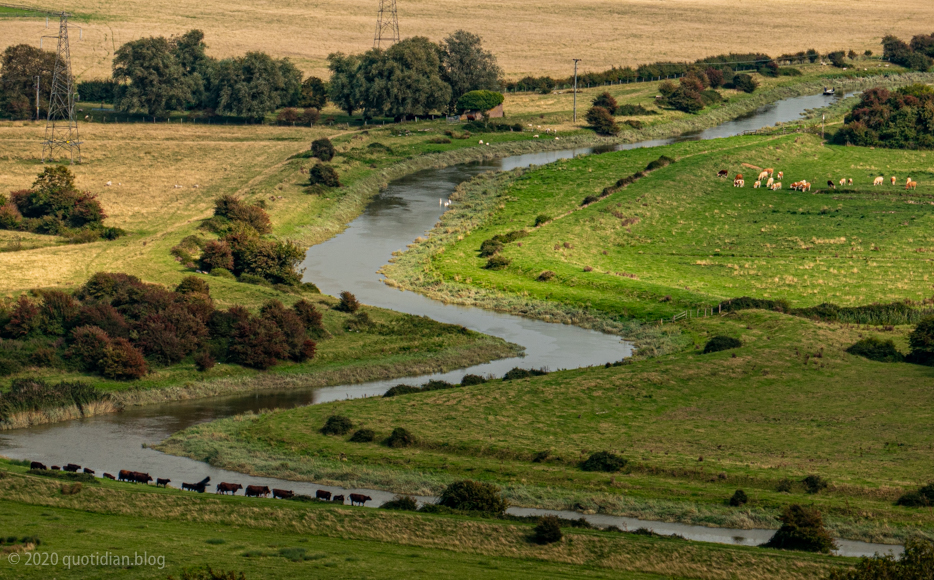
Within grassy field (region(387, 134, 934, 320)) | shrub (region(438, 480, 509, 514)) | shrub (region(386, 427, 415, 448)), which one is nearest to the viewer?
shrub (region(438, 480, 509, 514))

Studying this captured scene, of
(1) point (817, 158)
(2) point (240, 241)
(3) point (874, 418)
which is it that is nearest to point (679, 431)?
(3) point (874, 418)

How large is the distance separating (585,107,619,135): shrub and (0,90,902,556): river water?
35299mm

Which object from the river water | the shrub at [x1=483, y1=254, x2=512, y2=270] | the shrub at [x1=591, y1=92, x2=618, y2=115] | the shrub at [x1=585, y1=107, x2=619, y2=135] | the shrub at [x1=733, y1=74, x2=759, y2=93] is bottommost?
the river water

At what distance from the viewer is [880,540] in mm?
42938

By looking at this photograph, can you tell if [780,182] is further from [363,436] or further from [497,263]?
[363,436]

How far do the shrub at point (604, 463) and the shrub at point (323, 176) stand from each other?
75.4 metres

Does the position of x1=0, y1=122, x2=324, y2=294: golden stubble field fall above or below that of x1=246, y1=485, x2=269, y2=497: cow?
above

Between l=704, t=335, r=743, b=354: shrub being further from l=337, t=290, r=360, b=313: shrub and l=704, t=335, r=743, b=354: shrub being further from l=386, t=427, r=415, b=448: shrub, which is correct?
l=337, t=290, r=360, b=313: shrub

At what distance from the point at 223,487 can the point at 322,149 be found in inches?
3367

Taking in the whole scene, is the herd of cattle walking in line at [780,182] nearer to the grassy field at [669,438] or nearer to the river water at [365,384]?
the river water at [365,384]

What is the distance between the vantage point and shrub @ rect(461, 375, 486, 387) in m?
65.4

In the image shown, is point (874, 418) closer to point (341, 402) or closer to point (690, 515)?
point (690, 515)

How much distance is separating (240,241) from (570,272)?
1021 inches

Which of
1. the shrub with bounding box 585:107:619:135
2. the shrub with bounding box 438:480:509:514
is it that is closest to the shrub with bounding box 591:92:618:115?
the shrub with bounding box 585:107:619:135
